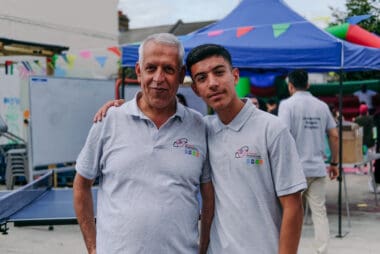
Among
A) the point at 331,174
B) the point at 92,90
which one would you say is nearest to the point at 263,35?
the point at 331,174

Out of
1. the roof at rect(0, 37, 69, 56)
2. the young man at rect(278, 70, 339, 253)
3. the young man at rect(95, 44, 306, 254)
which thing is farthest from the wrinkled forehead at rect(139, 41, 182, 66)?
the roof at rect(0, 37, 69, 56)

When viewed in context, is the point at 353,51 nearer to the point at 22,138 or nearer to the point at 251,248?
the point at 251,248

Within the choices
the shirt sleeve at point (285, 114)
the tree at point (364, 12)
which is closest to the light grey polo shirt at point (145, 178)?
the shirt sleeve at point (285, 114)

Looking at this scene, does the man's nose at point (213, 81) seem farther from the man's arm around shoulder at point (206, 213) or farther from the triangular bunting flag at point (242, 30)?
the triangular bunting flag at point (242, 30)

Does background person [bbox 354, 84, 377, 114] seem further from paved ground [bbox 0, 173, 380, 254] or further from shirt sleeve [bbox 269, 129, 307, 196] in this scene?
shirt sleeve [bbox 269, 129, 307, 196]

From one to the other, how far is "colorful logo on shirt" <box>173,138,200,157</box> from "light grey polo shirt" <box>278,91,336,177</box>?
3.86 meters

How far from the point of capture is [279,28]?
7.50 metres

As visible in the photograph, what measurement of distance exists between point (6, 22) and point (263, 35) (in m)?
12.6

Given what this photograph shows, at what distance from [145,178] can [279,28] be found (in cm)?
577

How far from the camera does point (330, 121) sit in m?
6.20

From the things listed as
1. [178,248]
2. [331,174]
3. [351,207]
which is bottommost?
[351,207]

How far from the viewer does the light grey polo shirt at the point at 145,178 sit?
2129 millimetres

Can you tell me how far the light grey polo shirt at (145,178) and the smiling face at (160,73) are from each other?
8 centimetres

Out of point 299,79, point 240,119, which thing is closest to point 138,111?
point 240,119
